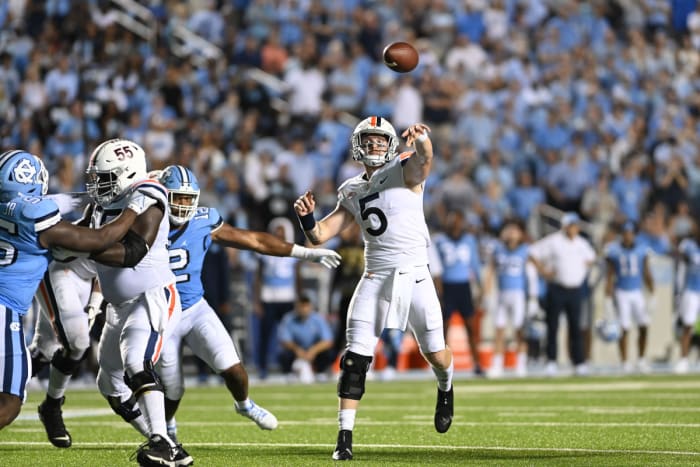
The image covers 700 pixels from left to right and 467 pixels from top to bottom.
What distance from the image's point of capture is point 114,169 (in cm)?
644

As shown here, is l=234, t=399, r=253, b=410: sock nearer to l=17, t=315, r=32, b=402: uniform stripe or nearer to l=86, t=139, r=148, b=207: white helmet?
l=86, t=139, r=148, b=207: white helmet

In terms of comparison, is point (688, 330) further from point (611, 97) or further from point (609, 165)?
point (611, 97)

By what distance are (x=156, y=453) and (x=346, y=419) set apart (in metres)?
1.32

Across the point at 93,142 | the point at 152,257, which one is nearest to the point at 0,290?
the point at 152,257

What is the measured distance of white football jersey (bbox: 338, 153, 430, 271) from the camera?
743 centimetres

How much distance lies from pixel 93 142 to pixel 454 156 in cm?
496

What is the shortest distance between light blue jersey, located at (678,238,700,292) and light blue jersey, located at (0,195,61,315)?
11.5 meters

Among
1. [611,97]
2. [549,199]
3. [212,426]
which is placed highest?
[611,97]

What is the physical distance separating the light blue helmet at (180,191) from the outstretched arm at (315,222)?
557 millimetres

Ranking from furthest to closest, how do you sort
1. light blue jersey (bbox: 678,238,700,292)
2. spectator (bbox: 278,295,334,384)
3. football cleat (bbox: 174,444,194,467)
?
light blue jersey (bbox: 678,238,700,292) → spectator (bbox: 278,295,334,384) → football cleat (bbox: 174,444,194,467)

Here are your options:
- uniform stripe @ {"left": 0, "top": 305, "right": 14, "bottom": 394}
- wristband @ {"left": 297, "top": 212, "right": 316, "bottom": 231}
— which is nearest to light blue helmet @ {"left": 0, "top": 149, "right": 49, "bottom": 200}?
uniform stripe @ {"left": 0, "top": 305, "right": 14, "bottom": 394}

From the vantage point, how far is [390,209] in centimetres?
743

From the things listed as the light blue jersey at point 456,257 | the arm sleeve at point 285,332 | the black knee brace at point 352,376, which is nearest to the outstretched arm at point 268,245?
the black knee brace at point 352,376

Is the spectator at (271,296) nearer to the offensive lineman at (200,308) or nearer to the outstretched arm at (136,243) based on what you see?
the offensive lineman at (200,308)
